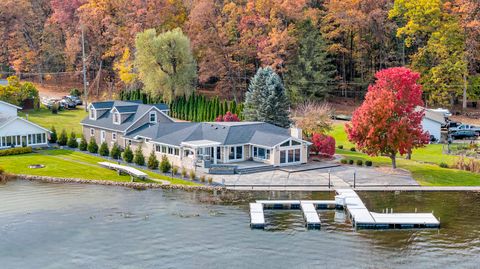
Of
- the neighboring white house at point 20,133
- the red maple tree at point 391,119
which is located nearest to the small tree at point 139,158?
the neighboring white house at point 20,133

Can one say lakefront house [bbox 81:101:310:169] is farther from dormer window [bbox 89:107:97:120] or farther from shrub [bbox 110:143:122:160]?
dormer window [bbox 89:107:97:120]

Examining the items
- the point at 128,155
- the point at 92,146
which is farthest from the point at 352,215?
the point at 92,146

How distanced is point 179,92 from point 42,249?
44392 mm

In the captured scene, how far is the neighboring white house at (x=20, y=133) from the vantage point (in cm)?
6072

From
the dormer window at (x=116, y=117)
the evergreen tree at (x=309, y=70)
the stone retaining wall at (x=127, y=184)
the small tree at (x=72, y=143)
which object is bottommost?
the stone retaining wall at (x=127, y=184)

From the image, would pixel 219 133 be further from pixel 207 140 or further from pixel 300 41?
pixel 300 41

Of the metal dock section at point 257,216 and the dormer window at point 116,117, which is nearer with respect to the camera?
the metal dock section at point 257,216

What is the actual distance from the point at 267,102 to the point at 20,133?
2375cm

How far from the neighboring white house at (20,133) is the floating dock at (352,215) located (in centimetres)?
2779

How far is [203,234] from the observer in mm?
38312

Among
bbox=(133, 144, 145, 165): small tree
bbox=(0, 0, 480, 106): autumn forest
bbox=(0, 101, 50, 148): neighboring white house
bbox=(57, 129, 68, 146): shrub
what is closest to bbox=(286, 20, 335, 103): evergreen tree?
bbox=(0, 0, 480, 106): autumn forest

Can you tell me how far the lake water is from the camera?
3434 centimetres

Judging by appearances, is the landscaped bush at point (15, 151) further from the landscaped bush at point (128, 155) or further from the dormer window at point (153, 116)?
the dormer window at point (153, 116)

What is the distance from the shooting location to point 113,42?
90.9m
